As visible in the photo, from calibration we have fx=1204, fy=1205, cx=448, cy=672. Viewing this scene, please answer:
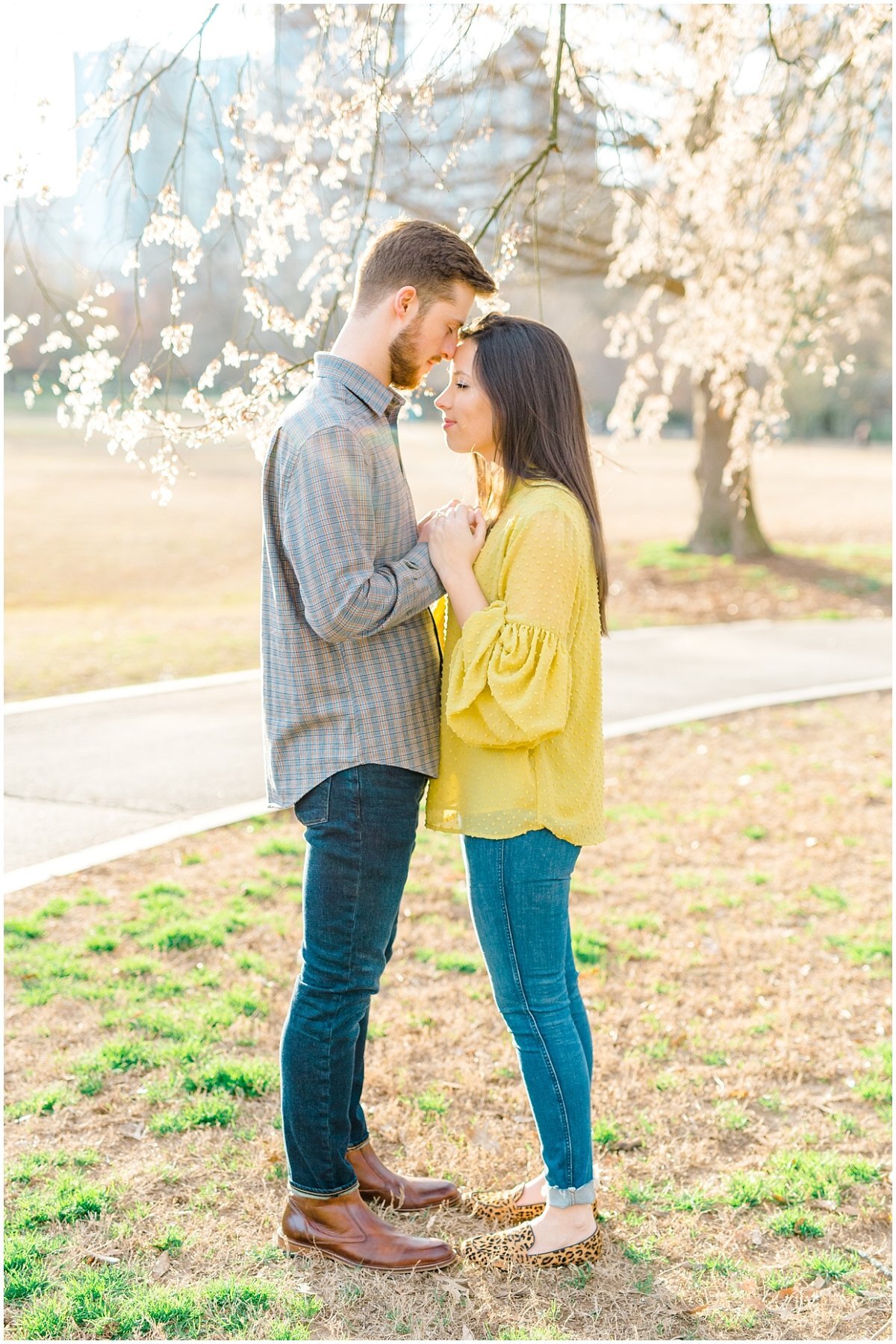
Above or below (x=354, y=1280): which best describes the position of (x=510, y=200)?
above

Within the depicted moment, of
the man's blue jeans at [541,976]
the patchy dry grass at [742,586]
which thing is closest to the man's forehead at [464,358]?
the man's blue jeans at [541,976]

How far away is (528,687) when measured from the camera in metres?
2.53

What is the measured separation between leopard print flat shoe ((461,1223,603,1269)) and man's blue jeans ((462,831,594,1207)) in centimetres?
10

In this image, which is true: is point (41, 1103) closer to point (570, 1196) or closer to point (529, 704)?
Result: point (570, 1196)

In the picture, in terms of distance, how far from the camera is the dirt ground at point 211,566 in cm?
1037

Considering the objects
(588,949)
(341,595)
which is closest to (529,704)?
(341,595)

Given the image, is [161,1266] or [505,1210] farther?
[505,1210]

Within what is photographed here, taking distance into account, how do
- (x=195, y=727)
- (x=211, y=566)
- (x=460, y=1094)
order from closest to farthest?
(x=460, y=1094)
(x=195, y=727)
(x=211, y=566)

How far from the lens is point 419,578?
2604 mm

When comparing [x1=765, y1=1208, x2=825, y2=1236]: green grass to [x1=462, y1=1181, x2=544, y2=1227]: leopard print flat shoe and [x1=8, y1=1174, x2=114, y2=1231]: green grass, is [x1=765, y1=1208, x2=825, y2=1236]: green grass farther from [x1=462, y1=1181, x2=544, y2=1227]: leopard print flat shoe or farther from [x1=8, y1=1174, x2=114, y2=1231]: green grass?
[x1=8, y1=1174, x2=114, y2=1231]: green grass

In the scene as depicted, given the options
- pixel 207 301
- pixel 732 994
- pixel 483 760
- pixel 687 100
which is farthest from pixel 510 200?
pixel 732 994

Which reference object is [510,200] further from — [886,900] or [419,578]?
[886,900]

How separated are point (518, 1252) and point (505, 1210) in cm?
20

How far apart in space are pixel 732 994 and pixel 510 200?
3125mm
